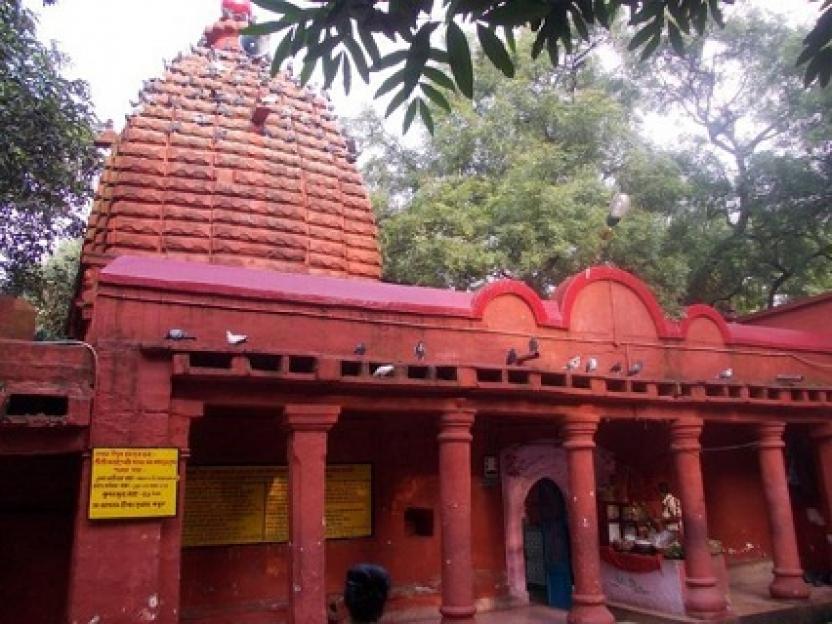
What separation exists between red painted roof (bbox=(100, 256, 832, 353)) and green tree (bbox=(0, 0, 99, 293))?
11.0 ft

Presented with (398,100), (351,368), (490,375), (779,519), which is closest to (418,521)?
(490,375)

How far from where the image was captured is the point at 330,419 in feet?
24.7

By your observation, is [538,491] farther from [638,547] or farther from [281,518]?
[281,518]

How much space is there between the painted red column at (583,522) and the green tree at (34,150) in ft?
26.8

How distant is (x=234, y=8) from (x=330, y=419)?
36.1 ft

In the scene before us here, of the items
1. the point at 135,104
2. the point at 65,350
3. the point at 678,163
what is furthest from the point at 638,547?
the point at 678,163

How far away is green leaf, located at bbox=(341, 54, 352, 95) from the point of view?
9.12 ft

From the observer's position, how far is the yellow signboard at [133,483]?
6348 millimetres

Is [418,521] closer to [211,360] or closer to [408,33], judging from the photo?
[211,360]

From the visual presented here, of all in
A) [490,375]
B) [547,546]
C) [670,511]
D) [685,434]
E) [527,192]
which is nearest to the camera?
[490,375]

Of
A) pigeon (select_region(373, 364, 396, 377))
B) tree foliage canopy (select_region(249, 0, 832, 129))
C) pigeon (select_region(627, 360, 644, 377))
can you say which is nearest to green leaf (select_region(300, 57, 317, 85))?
tree foliage canopy (select_region(249, 0, 832, 129))

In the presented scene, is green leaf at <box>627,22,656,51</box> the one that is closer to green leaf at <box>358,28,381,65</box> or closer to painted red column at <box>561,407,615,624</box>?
green leaf at <box>358,28,381,65</box>

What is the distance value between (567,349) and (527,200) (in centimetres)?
716

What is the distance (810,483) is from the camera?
12297 mm
